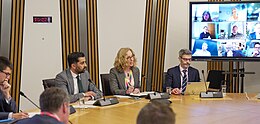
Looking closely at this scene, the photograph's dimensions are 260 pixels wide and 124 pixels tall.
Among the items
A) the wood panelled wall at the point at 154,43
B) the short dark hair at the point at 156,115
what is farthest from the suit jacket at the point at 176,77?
the short dark hair at the point at 156,115

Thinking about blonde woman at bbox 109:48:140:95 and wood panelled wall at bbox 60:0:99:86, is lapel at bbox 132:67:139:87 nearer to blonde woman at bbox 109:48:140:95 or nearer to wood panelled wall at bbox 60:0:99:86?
blonde woman at bbox 109:48:140:95

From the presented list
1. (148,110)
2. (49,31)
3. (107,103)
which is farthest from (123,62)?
(148,110)

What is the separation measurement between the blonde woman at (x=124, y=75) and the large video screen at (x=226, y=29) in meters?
2.04

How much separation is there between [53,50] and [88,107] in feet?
8.67

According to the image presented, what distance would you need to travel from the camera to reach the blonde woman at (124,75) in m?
5.55

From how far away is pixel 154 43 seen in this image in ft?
26.8

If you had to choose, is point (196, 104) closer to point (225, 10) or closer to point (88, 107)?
point (88, 107)

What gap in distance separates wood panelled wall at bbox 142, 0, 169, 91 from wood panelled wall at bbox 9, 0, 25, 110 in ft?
8.23

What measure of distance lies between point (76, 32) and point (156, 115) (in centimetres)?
545

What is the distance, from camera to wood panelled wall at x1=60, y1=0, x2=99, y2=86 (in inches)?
270

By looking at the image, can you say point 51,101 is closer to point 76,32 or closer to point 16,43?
point 16,43

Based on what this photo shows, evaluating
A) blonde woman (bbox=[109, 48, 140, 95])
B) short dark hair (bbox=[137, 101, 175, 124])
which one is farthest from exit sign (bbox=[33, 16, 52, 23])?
short dark hair (bbox=[137, 101, 175, 124])

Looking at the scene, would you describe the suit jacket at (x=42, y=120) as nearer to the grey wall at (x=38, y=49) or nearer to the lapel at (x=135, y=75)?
the lapel at (x=135, y=75)


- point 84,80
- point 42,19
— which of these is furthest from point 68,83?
point 42,19
